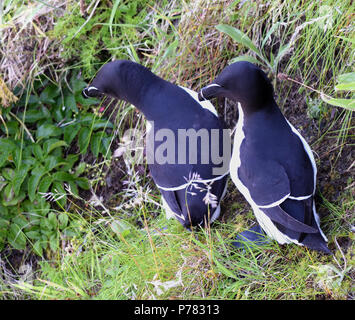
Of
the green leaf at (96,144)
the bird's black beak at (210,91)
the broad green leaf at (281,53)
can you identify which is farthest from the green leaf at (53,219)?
the broad green leaf at (281,53)

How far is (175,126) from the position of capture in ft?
9.05

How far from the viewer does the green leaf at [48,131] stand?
357cm

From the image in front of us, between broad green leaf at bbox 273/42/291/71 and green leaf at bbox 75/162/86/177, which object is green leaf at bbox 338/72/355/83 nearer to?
broad green leaf at bbox 273/42/291/71

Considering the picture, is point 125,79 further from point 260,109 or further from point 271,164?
point 271,164

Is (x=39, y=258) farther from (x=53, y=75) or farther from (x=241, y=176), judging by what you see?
(x=241, y=176)

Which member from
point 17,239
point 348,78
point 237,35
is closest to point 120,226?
point 17,239

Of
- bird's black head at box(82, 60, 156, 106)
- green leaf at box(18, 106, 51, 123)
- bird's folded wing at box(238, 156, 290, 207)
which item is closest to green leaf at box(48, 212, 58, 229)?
green leaf at box(18, 106, 51, 123)

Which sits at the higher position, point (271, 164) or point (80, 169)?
point (271, 164)

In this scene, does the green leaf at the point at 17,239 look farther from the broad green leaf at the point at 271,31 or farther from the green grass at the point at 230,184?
the broad green leaf at the point at 271,31

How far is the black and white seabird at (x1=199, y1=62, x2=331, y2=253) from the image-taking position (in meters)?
2.35

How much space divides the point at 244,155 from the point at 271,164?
0.54 feet

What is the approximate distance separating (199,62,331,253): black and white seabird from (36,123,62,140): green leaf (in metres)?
1.48

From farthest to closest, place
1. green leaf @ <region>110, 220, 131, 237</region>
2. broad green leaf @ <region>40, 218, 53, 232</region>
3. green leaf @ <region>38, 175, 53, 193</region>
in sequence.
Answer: broad green leaf @ <region>40, 218, 53, 232</region> → green leaf @ <region>38, 175, 53, 193</region> → green leaf @ <region>110, 220, 131, 237</region>
